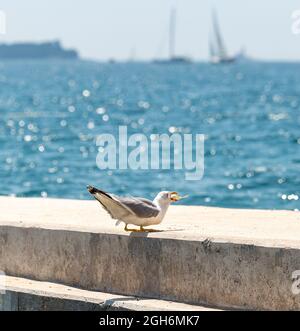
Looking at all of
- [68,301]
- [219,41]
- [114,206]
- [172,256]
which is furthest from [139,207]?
[219,41]

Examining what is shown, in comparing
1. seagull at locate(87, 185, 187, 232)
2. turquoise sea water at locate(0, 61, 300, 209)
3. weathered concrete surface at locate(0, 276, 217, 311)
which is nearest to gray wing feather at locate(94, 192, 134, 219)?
seagull at locate(87, 185, 187, 232)

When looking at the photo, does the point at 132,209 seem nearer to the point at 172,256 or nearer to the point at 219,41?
the point at 172,256

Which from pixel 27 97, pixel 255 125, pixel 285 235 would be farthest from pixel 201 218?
pixel 27 97

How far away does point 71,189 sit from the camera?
27.4m

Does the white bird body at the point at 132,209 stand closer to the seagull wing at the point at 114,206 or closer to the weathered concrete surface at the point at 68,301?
the seagull wing at the point at 114,206

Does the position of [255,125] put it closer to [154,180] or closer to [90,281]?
[154,180]

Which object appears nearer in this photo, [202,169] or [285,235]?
[285,235]

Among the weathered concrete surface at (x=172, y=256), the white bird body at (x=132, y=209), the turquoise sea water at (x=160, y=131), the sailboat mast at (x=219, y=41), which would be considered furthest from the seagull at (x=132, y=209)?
the sailboat mast at (x=219, y=41)

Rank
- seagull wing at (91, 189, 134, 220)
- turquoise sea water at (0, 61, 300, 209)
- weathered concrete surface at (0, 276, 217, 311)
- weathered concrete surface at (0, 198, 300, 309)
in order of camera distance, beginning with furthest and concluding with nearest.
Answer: turquoise sea water at (0, 61, 300, 209) < seagull wing at (91, 189, 134, 220) < weathered concrete surface at (0, 276, 217, 311) < weathered concrete surface at (0, 198, 300, 309)

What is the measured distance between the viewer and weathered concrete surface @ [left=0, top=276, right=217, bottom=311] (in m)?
8.02

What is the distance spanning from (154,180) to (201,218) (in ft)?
62.7

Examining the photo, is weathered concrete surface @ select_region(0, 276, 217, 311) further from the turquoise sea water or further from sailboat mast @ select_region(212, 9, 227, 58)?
sailboat mast @ select_region(212, 9, 227, 58)

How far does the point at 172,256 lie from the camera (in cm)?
825

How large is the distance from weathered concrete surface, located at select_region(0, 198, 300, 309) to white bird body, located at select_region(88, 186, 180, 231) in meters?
0.12
